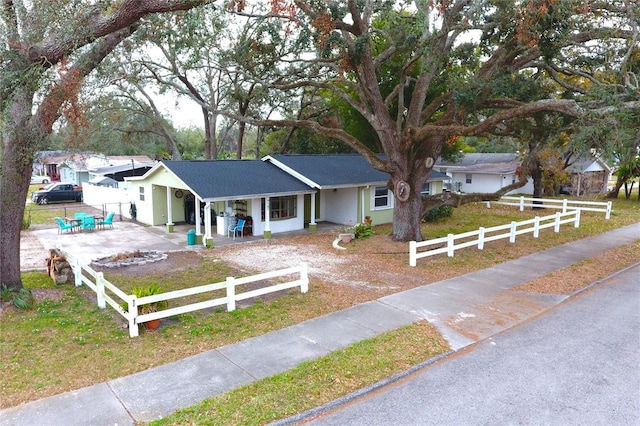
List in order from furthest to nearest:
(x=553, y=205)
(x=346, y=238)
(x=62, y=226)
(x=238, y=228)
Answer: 1. (x=553, y=205)
2. (x=62, y=226)
3. (x=238, y=228)
4. (x=346, y=238)

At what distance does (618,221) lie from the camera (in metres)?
23.2

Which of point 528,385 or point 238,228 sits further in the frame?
point 238,228

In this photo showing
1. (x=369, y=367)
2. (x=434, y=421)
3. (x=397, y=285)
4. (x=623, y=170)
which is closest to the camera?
(x=434, y=421)

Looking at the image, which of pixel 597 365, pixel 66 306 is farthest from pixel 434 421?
pixel 66 306

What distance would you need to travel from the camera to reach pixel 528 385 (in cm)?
649

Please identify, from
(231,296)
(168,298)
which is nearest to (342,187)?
(231,296)

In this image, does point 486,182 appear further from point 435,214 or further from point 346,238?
point 346,238

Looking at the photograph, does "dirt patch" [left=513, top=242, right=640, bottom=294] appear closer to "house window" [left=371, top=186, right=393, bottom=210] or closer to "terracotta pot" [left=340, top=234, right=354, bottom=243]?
"terracotta pot" [left=340, top=234, right=354, bottom=243]

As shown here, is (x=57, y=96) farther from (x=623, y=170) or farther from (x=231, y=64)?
(x=623, y=170)

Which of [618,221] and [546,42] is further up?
[546,42]

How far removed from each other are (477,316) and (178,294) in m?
6.28

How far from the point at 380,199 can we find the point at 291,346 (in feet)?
52.4

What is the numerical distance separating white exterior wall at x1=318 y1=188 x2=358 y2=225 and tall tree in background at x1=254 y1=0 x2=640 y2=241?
4.46 metres

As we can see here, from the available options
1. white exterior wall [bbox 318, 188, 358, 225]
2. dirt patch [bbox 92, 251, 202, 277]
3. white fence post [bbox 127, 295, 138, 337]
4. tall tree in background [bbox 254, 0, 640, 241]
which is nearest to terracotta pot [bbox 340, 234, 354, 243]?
tall tree in background [bbox 254, 0, 640, 241]
